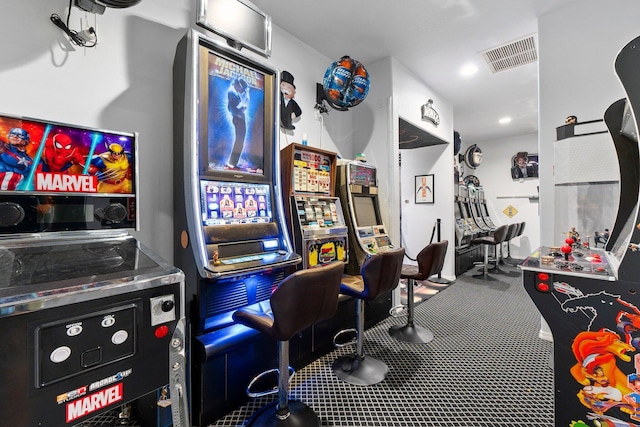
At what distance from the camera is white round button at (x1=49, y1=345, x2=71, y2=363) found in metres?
0.90

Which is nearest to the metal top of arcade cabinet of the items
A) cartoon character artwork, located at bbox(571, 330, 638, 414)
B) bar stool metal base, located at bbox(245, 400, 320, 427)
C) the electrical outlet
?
bar stool metal base, located at bbox(245, 400, 320, 427)

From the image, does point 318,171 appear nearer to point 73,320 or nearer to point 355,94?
point 355,94

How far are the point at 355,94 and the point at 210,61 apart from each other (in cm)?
152

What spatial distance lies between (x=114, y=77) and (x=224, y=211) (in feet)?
3.68

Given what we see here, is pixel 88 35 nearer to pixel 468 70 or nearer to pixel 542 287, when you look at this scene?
pixel 542 287

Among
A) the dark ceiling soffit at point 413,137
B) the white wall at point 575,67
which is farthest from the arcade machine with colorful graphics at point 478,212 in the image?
the white wall at point 575,67

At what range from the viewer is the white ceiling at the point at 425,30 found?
2.71 meters

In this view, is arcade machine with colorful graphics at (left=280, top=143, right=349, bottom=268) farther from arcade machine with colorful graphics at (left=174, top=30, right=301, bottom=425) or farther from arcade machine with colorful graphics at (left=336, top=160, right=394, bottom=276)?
arcade machine with colorful graphics at (left=174, top=30, right=301, bottom=425)

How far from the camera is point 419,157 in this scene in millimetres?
5684

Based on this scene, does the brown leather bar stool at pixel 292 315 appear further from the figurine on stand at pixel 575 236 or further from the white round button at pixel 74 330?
the figurine on stand at pixel 575 236

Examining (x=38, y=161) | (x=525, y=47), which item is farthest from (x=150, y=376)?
(x=525, y=47)

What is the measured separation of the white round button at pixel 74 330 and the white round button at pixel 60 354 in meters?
0.04

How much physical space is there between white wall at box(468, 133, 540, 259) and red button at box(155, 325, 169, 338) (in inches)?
322

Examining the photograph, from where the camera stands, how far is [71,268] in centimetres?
115
